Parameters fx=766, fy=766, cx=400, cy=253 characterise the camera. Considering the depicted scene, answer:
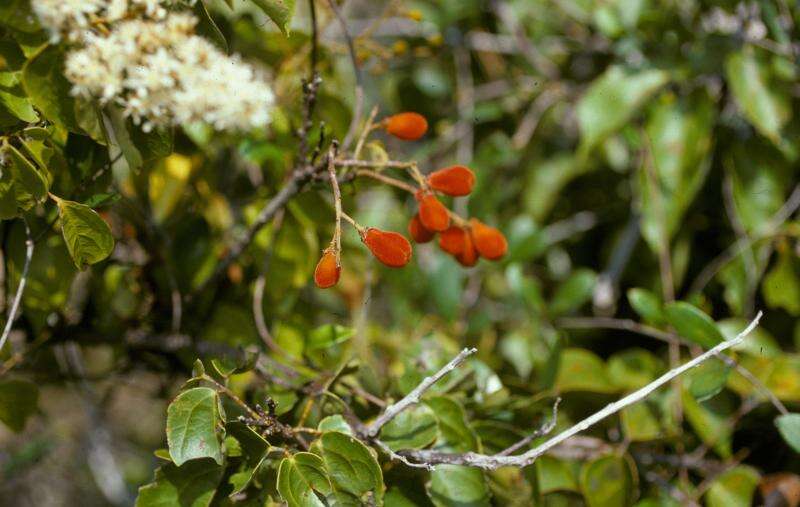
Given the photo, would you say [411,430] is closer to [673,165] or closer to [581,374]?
[581,374]

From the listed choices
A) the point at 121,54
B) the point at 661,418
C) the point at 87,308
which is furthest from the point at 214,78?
the point at 661,418

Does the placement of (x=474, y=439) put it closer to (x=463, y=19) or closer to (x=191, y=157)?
(x=191, y=157)

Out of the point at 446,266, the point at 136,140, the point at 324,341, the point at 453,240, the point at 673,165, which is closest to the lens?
the point at 136,140

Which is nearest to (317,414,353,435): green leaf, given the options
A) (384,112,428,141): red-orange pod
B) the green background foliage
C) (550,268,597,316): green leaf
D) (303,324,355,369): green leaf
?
the green background foliage

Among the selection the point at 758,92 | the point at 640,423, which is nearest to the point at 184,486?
the point at 640,423

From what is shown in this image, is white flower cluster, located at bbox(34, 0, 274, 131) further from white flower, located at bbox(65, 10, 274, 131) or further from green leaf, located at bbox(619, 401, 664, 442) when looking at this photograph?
green leaf, located at bbox(619, 401, 664, 442)

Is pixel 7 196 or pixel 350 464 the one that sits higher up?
pixel 7 196

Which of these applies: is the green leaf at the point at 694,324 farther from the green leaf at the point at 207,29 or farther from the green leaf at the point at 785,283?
the green leaf at the point at 207,29

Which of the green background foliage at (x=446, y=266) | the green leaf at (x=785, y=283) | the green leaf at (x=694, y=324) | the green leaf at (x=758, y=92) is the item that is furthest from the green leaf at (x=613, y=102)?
the green leaf at (x=694, y=324)
